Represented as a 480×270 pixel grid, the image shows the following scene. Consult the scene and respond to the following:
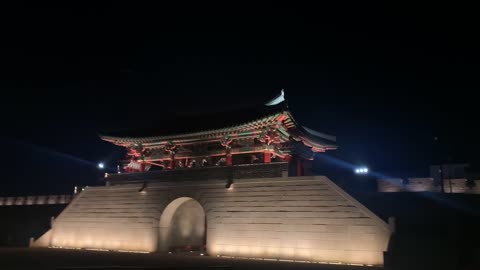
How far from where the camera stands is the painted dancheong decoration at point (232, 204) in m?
18.0

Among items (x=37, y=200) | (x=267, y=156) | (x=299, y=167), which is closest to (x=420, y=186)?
(x=299, y=167)

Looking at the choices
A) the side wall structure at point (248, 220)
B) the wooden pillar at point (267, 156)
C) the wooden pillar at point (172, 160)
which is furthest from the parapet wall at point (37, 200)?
the wooden pillar at point (267, 156)

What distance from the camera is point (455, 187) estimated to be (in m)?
27.9

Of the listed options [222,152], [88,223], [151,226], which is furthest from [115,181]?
[222,152]

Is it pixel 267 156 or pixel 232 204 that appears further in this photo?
pixel 267 156

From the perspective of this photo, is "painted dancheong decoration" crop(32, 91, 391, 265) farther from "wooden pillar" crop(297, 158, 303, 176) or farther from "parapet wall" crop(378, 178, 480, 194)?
"parapet wall" crop(378, 178, 480, 194)

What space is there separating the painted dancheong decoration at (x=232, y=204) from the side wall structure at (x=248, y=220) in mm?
45

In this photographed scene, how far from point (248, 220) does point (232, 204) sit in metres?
1.31

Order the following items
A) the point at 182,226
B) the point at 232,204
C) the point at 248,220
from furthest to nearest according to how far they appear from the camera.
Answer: the point at 182,226 → the point at 232,204 → the point at 248,220

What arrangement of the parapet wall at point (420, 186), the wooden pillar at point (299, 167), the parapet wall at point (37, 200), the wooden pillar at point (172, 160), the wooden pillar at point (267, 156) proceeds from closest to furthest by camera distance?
the wooden pillar at point (267, 156) → the wooden pillar at point (299, 167) → the wooden pillar at point (172, 160) → the parapet wall at point (420, 186) → the parapet wall at point (37, 200)

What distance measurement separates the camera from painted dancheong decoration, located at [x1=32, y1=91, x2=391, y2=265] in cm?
1805

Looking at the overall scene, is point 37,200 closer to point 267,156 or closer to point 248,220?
point 248,220

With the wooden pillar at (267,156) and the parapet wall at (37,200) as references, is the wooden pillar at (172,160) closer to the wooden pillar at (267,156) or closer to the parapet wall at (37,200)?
the wooden pillar at (267,156)

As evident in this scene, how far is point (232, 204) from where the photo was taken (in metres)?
21.2
